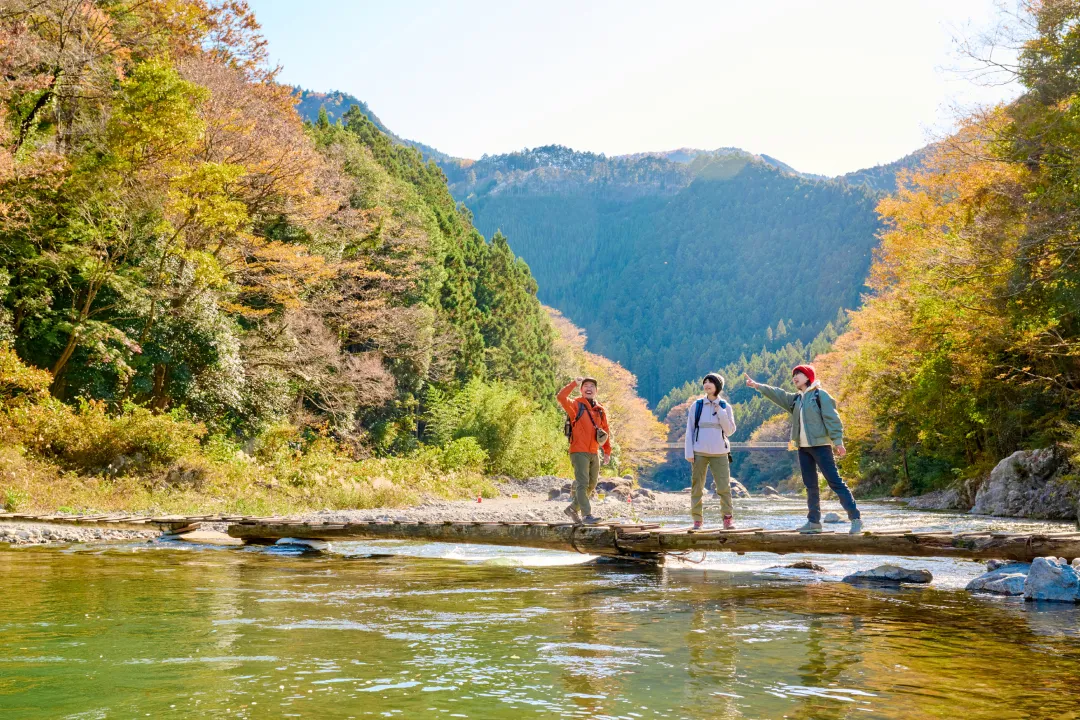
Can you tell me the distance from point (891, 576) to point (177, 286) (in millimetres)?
19408

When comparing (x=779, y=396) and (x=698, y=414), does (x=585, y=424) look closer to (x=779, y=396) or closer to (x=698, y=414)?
(x=698, y=414)

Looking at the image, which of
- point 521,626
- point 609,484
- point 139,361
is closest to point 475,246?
point 609,484

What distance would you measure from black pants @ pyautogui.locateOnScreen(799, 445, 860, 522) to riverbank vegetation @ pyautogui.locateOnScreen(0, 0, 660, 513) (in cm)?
1239

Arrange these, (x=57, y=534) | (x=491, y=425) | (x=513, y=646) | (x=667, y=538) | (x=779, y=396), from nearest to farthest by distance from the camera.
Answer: (x=513, y=646) < (x=779, y=396) < (x=667, y=538) < (x=57, y=534) < (x=491, y=425)

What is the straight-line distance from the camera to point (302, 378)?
30172 mm

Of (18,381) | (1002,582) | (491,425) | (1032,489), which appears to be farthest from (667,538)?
(491,425)

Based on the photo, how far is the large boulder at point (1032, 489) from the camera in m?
21.1

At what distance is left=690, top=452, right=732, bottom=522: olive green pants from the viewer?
34.4 ft

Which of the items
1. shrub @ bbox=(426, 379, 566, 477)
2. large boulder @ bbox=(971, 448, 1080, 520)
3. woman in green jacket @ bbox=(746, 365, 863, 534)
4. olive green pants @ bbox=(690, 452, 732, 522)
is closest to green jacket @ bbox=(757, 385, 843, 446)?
woman in green jacket @ bbox=(746, 365, 863, 534)

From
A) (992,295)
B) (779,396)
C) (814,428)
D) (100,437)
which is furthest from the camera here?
(992,295)

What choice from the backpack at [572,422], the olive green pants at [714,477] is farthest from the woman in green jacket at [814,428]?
the backpack at [572,422]

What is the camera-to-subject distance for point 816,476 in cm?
1025

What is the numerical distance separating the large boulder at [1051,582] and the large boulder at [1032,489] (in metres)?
13.0

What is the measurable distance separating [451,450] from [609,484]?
1225 centimetres
